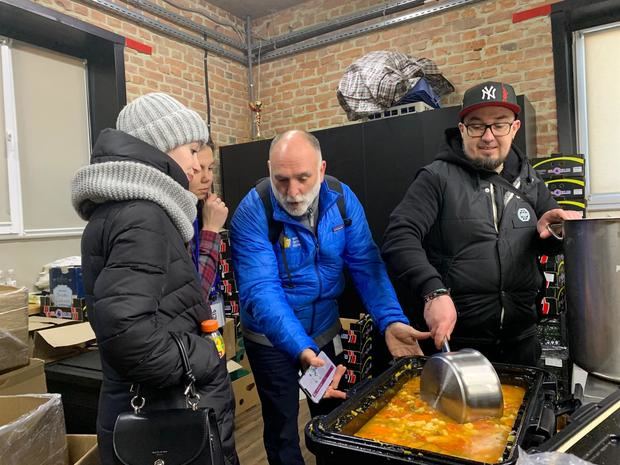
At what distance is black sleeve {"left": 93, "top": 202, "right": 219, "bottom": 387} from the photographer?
3.41ft

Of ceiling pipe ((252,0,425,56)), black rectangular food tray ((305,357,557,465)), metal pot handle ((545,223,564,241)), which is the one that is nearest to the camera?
black rectangular food tray ((305,357,557,465))

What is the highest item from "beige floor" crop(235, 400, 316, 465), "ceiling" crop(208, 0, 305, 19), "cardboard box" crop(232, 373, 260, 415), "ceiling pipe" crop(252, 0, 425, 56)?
"ceiling" crop(208, 0, 305, 19)

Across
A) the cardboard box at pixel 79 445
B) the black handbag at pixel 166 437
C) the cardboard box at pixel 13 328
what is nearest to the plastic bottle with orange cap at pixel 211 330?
the black handbag at pixel 166 437

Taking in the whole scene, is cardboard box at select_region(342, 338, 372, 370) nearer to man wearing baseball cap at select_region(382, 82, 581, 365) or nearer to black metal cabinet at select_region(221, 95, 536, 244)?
black metal cabinet at select_region(221, 95, 536, 244)

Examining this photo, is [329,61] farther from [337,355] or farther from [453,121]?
[337,355]

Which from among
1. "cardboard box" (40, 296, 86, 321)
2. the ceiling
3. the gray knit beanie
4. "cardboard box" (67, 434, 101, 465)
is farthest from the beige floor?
the ceiling

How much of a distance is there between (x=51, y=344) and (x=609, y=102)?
3.95m

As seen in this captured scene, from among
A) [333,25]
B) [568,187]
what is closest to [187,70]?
[333,25]

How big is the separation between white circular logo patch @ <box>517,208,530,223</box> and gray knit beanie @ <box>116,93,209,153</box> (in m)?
1.12

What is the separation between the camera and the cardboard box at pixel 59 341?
2.51m

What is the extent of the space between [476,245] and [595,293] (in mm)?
583

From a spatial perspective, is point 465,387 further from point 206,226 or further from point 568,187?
point 568,187

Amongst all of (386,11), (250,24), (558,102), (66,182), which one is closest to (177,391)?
(66,182)

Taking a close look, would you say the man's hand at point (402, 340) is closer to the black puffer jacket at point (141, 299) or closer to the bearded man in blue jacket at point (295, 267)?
the bearded man in blue jacket at point (295, 267)
